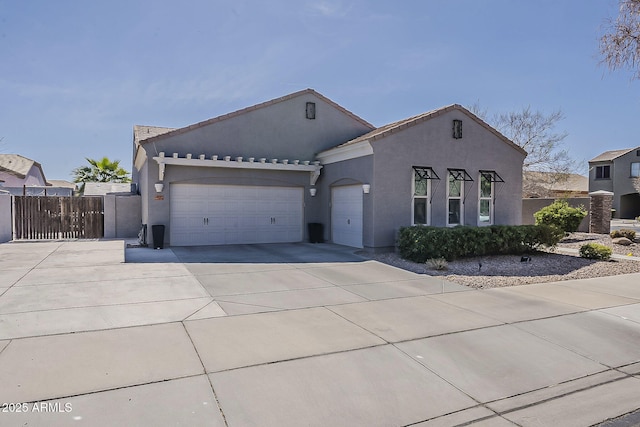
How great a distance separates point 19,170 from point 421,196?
33.2m

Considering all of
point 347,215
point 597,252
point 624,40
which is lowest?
point 597,252

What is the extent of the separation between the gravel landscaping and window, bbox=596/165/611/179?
108ft

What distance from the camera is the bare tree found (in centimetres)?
962

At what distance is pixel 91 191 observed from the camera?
80.0 feet

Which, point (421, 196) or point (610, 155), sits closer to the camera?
point (421, 196)

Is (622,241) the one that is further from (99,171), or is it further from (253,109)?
(99,171)

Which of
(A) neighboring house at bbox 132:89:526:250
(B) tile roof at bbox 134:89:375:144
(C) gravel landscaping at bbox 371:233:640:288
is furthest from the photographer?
(B) tile roof at bbox 134:89:375:144

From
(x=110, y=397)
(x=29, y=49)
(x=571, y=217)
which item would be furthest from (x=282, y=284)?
(x=571, y=217)

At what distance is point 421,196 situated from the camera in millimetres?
13648

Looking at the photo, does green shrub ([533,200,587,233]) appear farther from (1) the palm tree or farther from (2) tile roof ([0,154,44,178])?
(2) tile roof ([0,154,44,178])

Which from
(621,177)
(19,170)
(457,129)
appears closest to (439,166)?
(457,129)

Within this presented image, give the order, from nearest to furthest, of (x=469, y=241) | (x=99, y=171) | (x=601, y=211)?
(x=469, y=241)
(x=601, y=211)
(x=99, y=171)

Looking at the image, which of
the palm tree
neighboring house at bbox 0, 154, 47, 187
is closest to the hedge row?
the palm tree

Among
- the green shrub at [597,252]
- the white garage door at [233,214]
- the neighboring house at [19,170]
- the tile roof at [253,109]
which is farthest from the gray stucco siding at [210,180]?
the neighboring house at [19,170]
